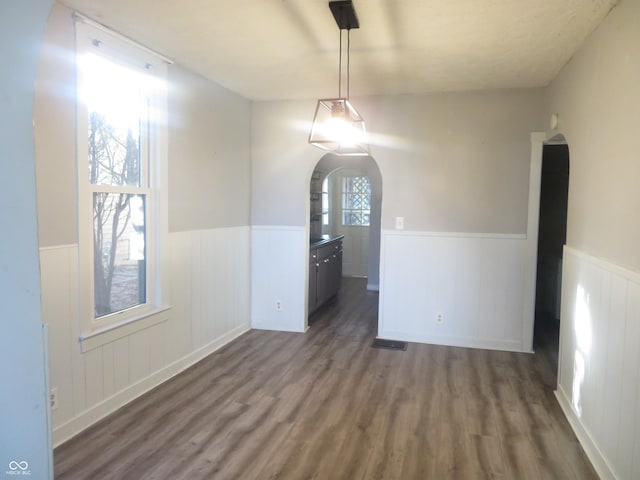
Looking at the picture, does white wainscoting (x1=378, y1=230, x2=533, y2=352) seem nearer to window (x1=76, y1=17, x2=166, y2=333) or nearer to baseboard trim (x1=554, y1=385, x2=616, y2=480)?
baseboard trim (x1=554, y1=385, x2=616, y2=480)

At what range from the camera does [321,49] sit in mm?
3160

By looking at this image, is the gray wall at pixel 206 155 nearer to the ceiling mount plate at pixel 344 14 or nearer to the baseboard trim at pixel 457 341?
the ceiling mount plate at pixel 344 14

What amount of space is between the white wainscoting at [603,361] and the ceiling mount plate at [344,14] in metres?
1.99

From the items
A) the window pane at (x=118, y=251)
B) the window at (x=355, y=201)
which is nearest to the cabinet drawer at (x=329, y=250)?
the window at (x=355, y=201)

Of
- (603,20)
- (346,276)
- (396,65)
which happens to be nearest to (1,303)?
(603,20)

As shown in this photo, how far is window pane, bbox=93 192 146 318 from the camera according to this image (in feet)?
9.33

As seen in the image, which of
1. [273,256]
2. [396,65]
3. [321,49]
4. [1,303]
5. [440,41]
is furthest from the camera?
[273,256]

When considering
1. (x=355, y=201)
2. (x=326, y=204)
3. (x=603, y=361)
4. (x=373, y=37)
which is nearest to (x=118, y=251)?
(x=373, y=37)

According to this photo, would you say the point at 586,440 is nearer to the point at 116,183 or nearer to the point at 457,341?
the point at 457,341

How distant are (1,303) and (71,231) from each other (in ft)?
6.92

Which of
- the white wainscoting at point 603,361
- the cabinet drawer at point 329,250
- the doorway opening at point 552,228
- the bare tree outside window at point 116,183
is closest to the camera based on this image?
the white wainscoting at point 603,361

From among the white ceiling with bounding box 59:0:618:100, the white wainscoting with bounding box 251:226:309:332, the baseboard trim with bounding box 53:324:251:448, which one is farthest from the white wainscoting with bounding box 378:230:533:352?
the baseboard trim with bounding box 53:324:251:448

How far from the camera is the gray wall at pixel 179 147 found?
7.84 feet

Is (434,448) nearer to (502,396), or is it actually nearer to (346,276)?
(502,396)
